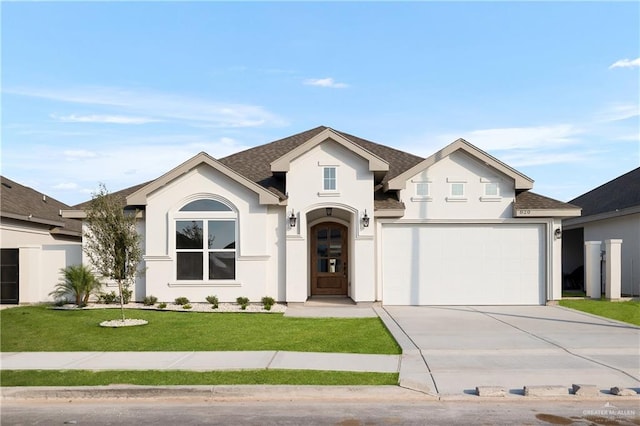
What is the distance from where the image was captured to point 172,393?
814 cm

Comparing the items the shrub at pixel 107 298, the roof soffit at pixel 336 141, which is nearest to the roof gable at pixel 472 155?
the roof soffit at pixel 336 141

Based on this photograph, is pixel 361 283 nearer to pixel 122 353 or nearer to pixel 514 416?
pixel 122 353

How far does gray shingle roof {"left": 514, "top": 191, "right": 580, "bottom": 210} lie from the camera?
1847 centimetres

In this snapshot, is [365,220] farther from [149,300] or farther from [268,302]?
[149,300]

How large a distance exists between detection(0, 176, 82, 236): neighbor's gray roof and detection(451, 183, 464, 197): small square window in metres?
15.6

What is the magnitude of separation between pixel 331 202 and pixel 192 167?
453cm

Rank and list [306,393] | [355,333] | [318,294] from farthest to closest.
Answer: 1. [318,294]
2. [355,333]
3. [306,393]

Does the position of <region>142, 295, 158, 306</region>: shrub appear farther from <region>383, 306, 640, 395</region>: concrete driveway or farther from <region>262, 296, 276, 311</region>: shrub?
<region>383, 306, 640, 395</region>: concrete driveway

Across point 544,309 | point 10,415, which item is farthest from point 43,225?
point 544,309

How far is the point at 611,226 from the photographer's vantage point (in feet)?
78.8

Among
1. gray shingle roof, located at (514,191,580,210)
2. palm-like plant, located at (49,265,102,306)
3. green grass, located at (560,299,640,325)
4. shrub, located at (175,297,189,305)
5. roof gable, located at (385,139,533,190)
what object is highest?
roof gable, located at (385,139,533,190)

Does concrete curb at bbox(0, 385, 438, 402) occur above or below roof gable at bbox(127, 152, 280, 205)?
below

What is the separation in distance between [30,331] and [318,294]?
10.1 metres

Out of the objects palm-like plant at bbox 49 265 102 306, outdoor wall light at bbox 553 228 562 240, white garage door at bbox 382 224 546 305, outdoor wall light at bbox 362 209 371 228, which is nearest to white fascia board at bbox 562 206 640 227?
outdoor wall light at bbox 553 228 562 240
